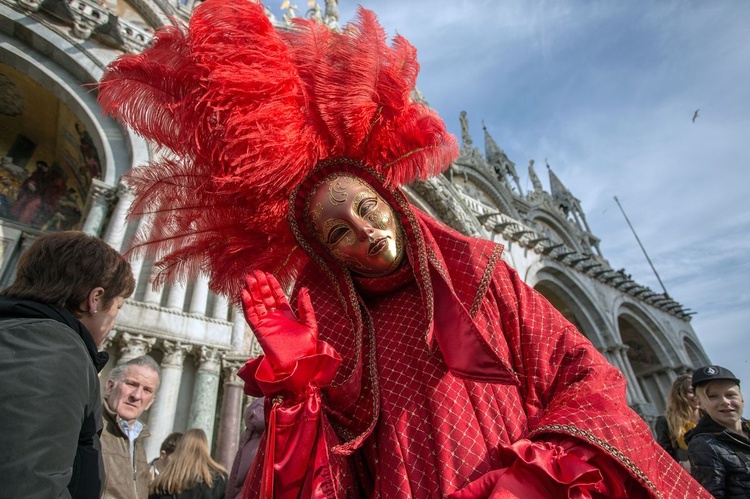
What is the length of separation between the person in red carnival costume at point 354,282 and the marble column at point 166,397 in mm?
3437

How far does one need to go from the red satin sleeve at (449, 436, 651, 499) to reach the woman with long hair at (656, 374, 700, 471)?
248 cm

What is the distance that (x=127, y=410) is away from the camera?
2.22 metres

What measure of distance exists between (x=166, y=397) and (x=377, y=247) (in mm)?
4170

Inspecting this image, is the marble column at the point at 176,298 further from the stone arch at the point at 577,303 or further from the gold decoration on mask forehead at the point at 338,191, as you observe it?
the stone arch at the point at 577,303

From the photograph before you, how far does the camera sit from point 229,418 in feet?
15.8

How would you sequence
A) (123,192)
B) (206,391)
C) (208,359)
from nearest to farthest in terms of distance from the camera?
1. (206,391)
2. (208,359)
3. (123,192)

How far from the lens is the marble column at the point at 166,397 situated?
423 centimetres

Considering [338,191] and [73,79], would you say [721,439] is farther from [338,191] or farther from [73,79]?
[73,79]

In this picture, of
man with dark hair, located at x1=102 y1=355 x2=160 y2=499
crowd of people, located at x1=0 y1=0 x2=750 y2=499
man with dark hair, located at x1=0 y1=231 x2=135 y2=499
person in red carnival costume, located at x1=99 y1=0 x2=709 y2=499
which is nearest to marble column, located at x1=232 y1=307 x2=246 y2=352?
man with dark hair, located at x1=102 y1=355 x2=160 y2=499

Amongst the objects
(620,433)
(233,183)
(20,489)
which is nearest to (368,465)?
(620,433)

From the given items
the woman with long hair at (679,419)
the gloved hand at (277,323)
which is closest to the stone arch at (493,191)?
the woman with long hair at (679,419)

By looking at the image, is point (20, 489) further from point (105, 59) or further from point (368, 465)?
point (105, 59)

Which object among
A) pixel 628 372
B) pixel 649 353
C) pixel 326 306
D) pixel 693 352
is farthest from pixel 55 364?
pixel 693 352

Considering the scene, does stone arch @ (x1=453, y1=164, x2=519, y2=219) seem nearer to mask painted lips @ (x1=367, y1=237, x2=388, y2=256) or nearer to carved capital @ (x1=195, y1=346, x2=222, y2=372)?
carved capital @ (x1=195, y1=346, x2=222, y2=372)
